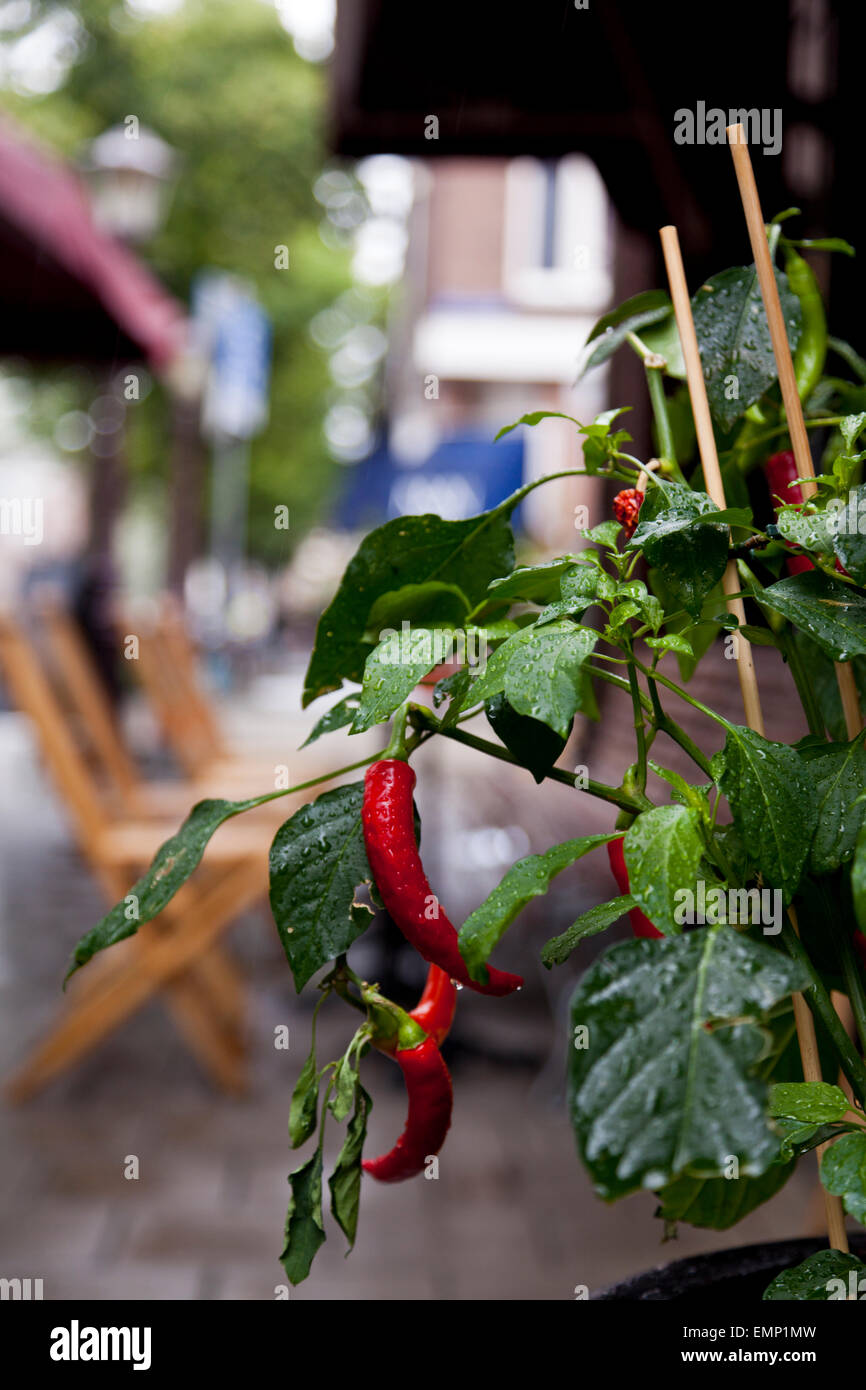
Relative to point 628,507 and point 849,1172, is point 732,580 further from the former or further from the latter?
point 849,1172

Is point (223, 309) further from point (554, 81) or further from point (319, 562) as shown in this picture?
point (319, 562)

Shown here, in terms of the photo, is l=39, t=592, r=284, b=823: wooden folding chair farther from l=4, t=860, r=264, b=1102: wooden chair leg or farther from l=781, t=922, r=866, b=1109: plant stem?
l=781, t=922, r=866, b=1109: plant stem

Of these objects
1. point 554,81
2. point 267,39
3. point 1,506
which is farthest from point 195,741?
point 267,39

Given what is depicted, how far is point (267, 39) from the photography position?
17.2m

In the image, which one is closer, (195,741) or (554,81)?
(554,81)

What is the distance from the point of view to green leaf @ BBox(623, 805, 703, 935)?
2.17ft

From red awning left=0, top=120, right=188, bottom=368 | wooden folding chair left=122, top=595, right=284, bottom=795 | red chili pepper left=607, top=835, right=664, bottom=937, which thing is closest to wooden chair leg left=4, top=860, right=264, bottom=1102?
wooden folding chair left=122, top=595, right=284, bottom=795

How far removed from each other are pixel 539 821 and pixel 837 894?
7.23ft

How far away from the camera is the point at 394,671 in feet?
2.33

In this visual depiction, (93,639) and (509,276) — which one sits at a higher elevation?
(509,276)

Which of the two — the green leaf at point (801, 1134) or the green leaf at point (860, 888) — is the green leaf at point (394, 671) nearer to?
the green leaf at point (860, 888)

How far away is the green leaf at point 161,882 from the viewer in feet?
2.65
